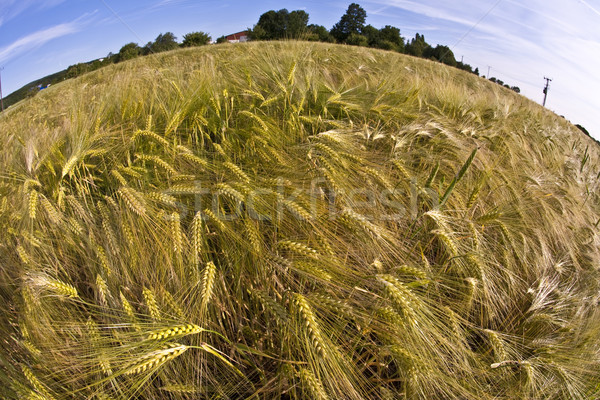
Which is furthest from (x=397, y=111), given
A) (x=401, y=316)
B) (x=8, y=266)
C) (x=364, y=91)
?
A: (x=8, y=266)

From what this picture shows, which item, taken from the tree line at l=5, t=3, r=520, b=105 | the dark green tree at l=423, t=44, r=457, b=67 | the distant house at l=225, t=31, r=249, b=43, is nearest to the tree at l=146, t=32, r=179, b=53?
the tree line at l=5, t=3, r=520, b=105

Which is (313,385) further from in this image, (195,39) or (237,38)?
(237,38)

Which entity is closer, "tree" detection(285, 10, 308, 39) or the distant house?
"tree" detection(285, 10, 308, 39)

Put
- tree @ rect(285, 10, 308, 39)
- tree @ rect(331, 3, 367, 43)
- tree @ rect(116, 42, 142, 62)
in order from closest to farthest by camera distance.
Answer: tree @ rect(285, 10, 308, 39), tree @ rect(116, 42, 142, 62), tree @ rect(331, 3, 367, 43)

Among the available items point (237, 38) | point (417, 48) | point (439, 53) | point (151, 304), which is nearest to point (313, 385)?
point (151, 304)

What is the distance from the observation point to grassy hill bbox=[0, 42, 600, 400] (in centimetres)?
119

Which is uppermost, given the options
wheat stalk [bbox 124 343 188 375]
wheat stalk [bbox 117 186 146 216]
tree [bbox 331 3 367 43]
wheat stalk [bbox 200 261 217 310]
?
tree [bbox 331 3 367 43]

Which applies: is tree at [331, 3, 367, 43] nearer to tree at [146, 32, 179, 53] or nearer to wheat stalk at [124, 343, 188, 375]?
tree at [146, 32, 179, 53]

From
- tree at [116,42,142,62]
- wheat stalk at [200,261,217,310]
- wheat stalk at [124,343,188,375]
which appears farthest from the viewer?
tree at [116,42,142,62]

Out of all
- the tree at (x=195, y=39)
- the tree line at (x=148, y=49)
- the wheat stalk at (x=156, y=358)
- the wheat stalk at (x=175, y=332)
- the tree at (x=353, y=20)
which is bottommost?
the wheat stalk at (x=156, y=358)

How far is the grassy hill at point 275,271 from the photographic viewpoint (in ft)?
3.90

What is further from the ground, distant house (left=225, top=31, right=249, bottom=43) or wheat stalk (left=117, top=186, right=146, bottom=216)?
distant house (left=225, top=31, right=249, bottom=43)

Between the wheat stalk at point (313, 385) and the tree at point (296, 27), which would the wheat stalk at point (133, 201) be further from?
the tree at point (296, 27)

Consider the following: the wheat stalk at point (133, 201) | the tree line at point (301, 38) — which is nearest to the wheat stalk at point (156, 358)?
the wheat stalk at point (133, 201)
